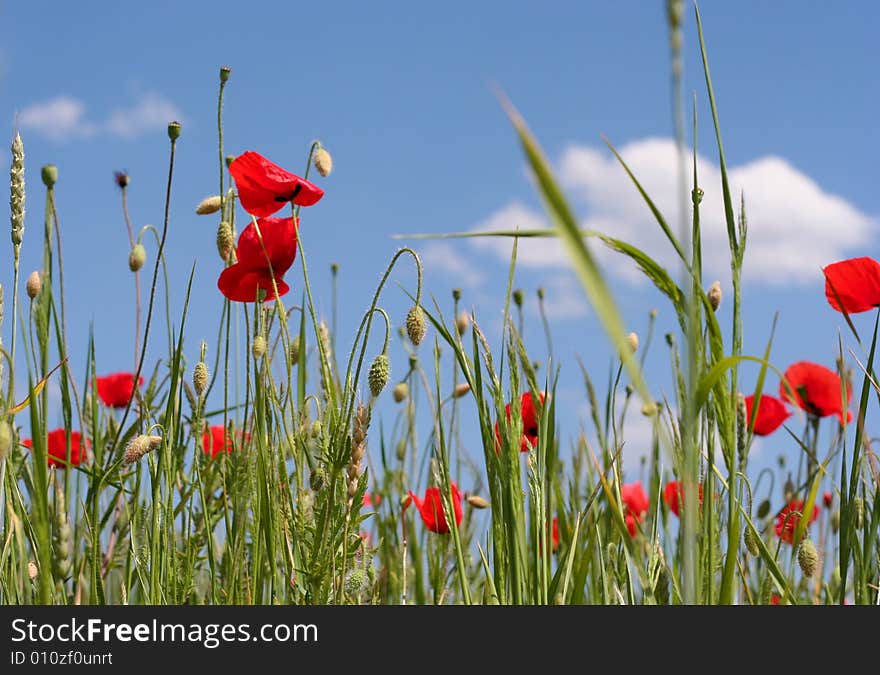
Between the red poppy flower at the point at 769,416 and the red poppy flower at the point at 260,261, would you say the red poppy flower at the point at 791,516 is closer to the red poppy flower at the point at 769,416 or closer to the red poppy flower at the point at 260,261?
the red poppy flower at the point at 769,416

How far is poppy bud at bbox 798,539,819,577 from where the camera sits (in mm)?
1455

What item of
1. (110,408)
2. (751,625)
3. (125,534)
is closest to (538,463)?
(751,625)

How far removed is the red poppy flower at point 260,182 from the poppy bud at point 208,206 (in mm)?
82

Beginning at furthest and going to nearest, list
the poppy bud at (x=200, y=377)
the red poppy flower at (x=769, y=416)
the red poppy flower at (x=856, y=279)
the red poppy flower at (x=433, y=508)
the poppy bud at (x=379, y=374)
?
the red poppy flower at (x=769, y=416)
the red poppy flower at (x=433, y=508)
the red poppy flower at (x=856, y=279)
the poppy bud at (x=200, y=377)
the poppy bud at (x=379, y=374)

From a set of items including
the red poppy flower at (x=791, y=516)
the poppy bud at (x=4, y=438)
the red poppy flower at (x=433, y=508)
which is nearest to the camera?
the poppy bud at (x=4, y=438)

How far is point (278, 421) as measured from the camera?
1442mm

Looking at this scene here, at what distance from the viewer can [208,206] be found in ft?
5.89

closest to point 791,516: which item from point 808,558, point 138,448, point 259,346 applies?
point 808,558

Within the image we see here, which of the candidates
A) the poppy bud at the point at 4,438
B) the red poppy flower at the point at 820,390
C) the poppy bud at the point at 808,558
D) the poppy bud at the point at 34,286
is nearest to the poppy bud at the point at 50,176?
the poppy bud at the point at 34,286

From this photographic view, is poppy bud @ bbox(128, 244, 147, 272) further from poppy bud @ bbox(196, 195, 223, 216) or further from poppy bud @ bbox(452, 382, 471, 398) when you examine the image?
poppy bud @ bbox(452, 382, 471, 398)

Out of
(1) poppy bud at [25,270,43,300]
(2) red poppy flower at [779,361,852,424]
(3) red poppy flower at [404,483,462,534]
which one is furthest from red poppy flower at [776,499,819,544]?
(1) poppy bud at [25,270,43,300]

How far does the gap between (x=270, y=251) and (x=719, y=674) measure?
105 cm

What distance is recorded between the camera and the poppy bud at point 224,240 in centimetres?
169

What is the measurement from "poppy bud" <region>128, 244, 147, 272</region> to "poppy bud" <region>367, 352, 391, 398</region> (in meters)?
0.74
